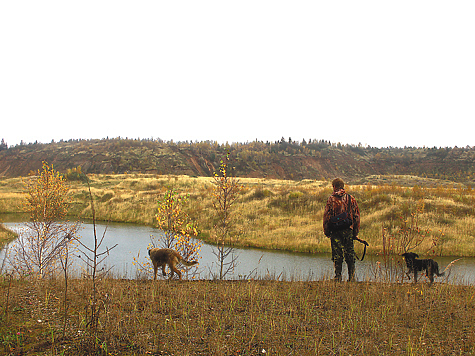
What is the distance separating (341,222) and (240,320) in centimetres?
325

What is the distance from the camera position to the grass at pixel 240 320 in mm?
4012

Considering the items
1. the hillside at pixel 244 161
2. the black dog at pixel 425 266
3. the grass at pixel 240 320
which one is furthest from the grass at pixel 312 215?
the hillside at pixel 244 161

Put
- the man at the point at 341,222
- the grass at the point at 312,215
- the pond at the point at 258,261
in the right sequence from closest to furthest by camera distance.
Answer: the man at the point at 341,222 → the pond at the point at 258,261 → the grass at the point at 312,215

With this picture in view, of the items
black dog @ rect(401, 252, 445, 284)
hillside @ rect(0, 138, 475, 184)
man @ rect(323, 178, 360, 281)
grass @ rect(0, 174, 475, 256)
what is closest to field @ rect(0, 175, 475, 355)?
black dog @ rect(401, 252, 445, 284)

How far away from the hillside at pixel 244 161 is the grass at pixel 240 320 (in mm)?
85776

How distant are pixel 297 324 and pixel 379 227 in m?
16.6

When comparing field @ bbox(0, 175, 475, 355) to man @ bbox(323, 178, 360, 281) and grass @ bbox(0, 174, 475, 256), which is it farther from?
grass @ bbox(0, 174, 475, 256)

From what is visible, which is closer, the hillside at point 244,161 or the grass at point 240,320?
the grass at point 240,320

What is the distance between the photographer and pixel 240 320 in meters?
4.98

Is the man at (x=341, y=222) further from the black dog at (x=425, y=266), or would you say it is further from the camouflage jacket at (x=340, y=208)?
the black dog at (x=425, y=266)

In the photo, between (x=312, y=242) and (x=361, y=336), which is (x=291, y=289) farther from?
(x=312, y=242)

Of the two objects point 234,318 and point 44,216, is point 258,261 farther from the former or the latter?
point 44,216

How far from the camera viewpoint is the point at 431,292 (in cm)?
641

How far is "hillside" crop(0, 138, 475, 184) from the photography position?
9375cm
